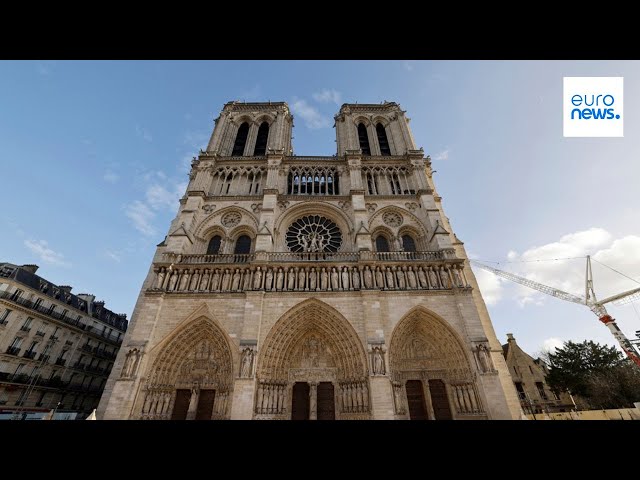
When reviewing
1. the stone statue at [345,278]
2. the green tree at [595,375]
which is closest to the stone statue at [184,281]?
the stone statue at [345,278]

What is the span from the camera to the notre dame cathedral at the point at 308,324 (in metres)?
11.1

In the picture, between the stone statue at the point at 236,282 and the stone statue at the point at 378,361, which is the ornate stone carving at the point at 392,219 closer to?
the stone statue at the point at 378,361

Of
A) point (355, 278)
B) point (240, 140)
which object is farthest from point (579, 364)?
point (240, 140)

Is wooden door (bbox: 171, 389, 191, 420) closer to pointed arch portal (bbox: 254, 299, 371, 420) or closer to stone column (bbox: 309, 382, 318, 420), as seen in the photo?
pointed arch portal (bbox: 254, 299, 371, 420)

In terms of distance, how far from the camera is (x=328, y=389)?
1196cm

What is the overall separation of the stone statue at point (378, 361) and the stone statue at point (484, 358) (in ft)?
12.0

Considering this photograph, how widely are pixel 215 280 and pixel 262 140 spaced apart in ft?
40.2

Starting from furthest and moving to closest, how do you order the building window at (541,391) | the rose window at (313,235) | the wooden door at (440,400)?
1. the building window at (541,391)
2. the rose window at (313,235)
3. the wooden door at (440,400)

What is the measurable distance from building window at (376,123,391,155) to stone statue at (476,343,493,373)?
45.1 ft

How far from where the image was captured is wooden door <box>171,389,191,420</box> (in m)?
11.4

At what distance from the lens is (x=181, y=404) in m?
11.6

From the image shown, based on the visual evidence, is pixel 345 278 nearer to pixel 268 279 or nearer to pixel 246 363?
pixel 268 279

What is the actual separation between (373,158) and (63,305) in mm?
22892
